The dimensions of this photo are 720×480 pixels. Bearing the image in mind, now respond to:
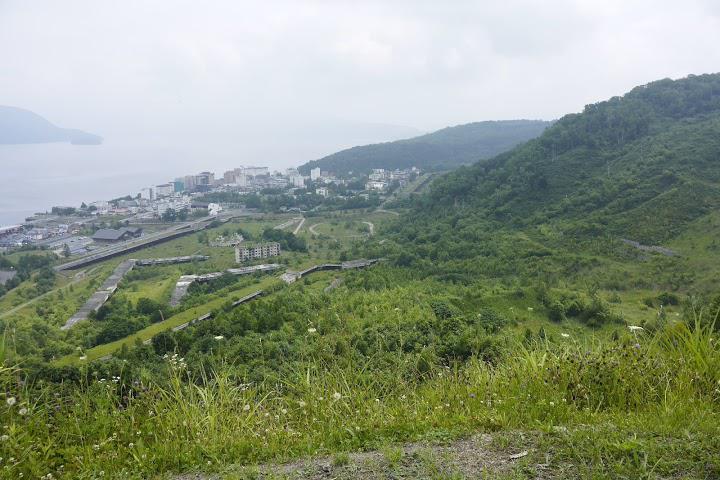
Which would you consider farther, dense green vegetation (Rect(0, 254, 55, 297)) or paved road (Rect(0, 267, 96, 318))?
dense green vegetation (Rect(0, 254, 55, 297))

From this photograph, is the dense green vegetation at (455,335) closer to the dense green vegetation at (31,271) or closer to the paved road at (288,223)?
the dense green vegetation at (31,271)

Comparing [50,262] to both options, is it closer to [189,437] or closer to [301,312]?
[301,312]

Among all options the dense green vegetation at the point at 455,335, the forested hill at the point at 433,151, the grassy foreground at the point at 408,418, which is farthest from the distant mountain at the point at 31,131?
the grassy foreground at the point at 408,418

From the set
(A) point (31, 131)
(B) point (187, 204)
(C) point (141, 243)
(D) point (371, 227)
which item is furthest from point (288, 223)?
(A) point (31, 131)

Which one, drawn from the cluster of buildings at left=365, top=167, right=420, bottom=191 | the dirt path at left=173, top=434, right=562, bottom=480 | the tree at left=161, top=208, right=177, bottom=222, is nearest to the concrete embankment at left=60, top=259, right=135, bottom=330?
the tree at left=161, top=208, right=177, bottom=222

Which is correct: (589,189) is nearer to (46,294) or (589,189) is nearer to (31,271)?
(46,294)

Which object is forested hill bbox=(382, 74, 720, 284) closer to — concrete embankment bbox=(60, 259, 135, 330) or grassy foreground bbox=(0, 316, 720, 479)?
concrete embankment bbox=(60, 259, 135, 330)
